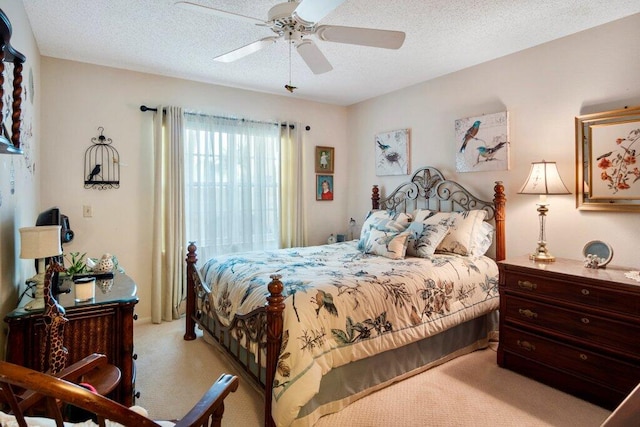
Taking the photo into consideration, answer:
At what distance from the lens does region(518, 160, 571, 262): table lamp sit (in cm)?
265

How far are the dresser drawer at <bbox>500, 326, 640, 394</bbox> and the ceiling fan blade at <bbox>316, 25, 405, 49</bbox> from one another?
2.16 meters

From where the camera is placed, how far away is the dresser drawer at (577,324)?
2.04 metres

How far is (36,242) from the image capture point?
170cm

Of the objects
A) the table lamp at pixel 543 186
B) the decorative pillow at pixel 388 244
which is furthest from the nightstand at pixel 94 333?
the table lamp at pixel 543 186

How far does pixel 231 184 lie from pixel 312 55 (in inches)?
81.3

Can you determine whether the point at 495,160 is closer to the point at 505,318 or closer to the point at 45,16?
the point at 505,318

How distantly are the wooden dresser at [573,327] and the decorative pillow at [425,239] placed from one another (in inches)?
23.4

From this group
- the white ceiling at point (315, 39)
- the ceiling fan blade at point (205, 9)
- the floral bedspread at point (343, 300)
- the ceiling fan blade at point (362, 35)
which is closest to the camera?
the ceiling fan blade at point (205, 9)

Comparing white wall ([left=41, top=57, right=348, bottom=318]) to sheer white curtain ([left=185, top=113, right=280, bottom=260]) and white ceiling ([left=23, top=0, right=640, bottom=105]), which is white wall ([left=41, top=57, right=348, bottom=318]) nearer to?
white ceiling ([left=23, top=0, right=640, bottom=105])

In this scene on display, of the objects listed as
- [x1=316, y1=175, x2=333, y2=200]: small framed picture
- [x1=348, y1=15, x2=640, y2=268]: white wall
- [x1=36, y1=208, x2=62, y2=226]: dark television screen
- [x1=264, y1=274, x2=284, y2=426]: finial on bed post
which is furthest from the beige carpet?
[x1=316, y1=175, x2=333, y2=200]: small framed picture

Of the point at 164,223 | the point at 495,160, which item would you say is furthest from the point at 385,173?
the point at 164,223

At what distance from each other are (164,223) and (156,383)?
1.68 meters

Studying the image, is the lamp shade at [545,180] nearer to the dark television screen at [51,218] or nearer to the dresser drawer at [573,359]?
the dresser drawer at [573,359]

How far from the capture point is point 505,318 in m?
2.62
